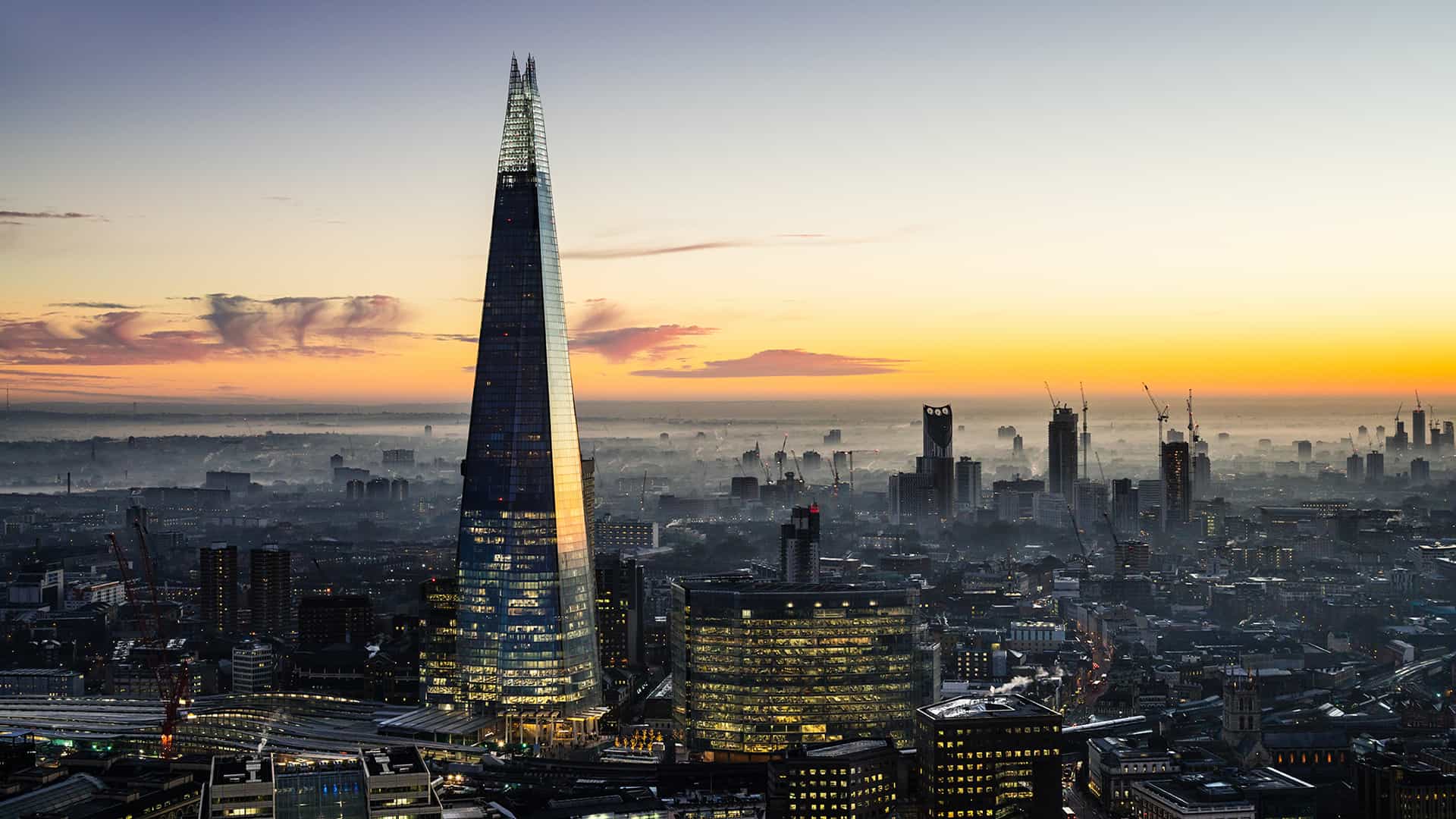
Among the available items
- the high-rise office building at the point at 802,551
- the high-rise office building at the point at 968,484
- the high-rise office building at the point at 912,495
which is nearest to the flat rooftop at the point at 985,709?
the high-rise office building at the point at 802,551

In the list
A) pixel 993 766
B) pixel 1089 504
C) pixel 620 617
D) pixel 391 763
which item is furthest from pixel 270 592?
pixel 1089 504

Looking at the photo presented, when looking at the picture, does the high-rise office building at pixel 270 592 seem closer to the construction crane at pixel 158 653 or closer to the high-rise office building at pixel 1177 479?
the construction crane at pixel 158 653

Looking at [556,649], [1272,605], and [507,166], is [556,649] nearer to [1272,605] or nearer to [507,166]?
[507,166]

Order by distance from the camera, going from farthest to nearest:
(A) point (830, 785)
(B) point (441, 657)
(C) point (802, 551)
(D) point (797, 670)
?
(C) point (802, 551)
(B) point (441, 657)
(D) point (797, 670)
(A) point (830, 785)

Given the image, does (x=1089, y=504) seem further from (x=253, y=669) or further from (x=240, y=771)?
(x=240, y=771)

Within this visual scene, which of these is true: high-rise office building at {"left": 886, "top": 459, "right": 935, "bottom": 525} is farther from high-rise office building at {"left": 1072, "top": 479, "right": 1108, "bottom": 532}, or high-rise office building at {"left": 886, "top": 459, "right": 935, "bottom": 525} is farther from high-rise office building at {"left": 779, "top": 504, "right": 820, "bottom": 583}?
high-rise office building at {"left": 779, "top": 504, "right": 820, "bottom": 583}

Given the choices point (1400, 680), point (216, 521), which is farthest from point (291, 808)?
point (216, 521)
